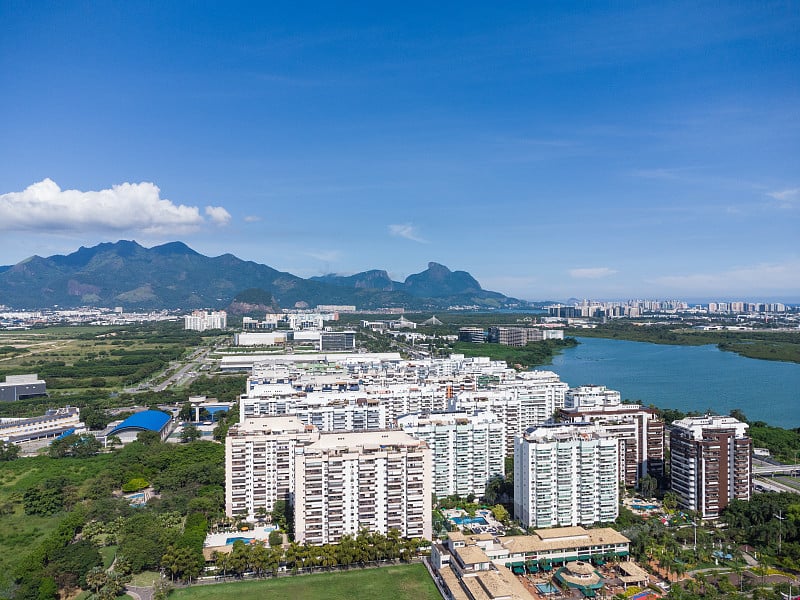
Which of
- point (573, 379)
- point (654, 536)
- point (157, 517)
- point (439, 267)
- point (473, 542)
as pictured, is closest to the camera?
point (473, 542)

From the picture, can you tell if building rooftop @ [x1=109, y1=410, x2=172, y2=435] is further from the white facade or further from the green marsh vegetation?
the green marsh vegetation

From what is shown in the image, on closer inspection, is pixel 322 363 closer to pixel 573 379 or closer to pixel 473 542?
pixel 573 379

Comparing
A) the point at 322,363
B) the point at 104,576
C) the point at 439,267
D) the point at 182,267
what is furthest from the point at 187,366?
the point at 439,267

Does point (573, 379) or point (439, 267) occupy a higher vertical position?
point (439, 267)

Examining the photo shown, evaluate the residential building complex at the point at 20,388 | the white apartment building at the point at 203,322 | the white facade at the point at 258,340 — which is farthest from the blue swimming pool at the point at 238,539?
the white apartment building at the point at 203,322

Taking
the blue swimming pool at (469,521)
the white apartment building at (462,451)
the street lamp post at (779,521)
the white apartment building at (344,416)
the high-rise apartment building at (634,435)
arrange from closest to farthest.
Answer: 1. the street lamp post at (779,521)
2. the blue swimming pool at (469,521)
3. the white apartment building at (462,451)
4. the high-rise apartment building at (634,435)
5. the white apartment building at (344,416)

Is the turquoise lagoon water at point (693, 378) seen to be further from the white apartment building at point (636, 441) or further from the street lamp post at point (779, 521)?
the street lamp post at point (779, 521)

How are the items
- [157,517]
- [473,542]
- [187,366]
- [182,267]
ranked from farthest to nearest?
[182,267]
[187,366]
[157,517]
[473,542]
